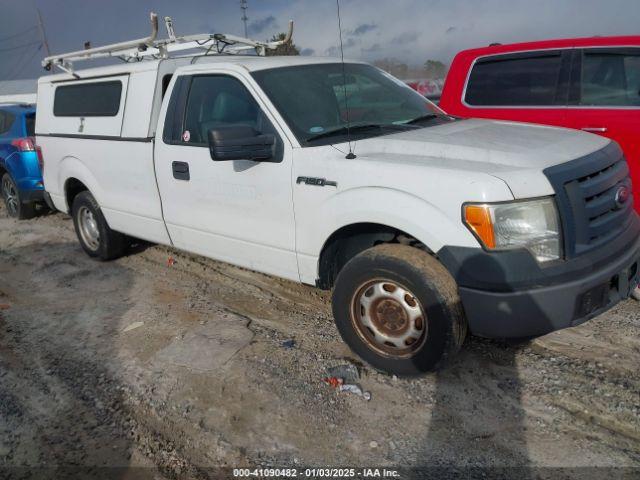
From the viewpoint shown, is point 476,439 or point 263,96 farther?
point 263,96

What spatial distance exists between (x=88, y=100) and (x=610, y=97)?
16.6 ft

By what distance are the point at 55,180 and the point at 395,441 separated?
4953 mm

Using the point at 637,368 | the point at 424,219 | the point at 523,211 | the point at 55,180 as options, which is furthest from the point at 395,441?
the point at 55,180

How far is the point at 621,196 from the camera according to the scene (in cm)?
310

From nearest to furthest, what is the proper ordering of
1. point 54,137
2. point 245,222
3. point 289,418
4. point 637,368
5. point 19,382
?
1. point 289,418
2. point 637,368
3. point 19,382
4. point 245,222
5. point 54,137

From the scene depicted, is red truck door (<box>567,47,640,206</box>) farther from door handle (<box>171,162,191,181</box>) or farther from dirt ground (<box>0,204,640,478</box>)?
door handle (<box>171,162,191,181</box>)

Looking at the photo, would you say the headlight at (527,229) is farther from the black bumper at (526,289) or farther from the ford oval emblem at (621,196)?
the ford oval emblem at (621,196)

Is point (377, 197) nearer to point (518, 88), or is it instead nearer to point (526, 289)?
point (526, 289)

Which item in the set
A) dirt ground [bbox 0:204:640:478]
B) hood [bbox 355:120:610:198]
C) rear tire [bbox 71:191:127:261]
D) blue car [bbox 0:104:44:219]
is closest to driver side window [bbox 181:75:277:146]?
hood [bbox 355:120:610:198]

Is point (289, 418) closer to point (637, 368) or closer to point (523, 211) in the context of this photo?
point (523, 211)

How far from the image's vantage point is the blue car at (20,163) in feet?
24.9

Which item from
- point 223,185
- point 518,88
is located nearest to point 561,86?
point 518,88

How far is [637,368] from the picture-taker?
3.17 m

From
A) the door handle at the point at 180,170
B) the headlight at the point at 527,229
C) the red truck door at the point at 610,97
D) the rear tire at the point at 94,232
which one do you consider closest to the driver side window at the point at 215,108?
the door handle at the point at 180,170
